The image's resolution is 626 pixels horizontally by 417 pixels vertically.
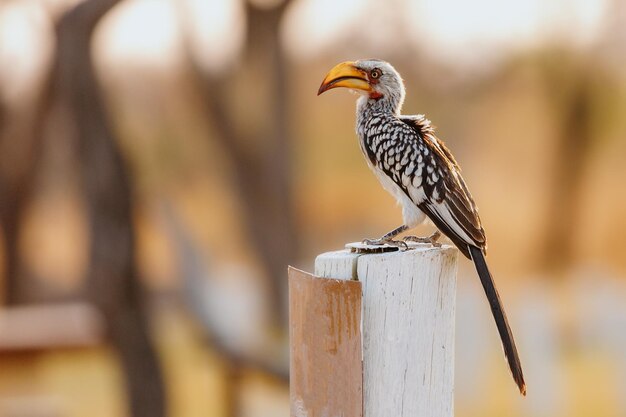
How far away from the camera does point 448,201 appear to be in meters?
3.37

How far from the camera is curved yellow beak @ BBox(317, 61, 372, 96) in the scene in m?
3.50

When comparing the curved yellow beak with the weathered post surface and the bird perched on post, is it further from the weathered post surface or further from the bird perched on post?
the weathered post surface

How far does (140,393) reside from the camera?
6.83m

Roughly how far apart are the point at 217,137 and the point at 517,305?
4912 mm

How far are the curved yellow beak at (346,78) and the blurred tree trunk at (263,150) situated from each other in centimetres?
633

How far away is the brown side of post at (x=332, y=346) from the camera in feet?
8.47

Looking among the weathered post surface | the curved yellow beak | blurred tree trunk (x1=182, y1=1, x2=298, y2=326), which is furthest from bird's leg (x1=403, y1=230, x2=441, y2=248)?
blurred tree trunk (x1=182, y1=1, x2=298, y2=326)

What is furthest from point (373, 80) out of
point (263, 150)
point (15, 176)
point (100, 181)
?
point (263, 150)

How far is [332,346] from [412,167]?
3.63 ft

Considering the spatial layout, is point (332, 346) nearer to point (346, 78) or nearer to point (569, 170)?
point (346, 78)

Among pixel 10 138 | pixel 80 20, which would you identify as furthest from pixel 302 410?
pixel 10 138

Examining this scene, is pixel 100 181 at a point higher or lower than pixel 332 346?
higher

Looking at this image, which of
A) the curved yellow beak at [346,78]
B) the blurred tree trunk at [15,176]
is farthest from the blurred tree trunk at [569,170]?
the curved yellow beak at [346,78]

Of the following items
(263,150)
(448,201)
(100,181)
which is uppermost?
(263,150)
